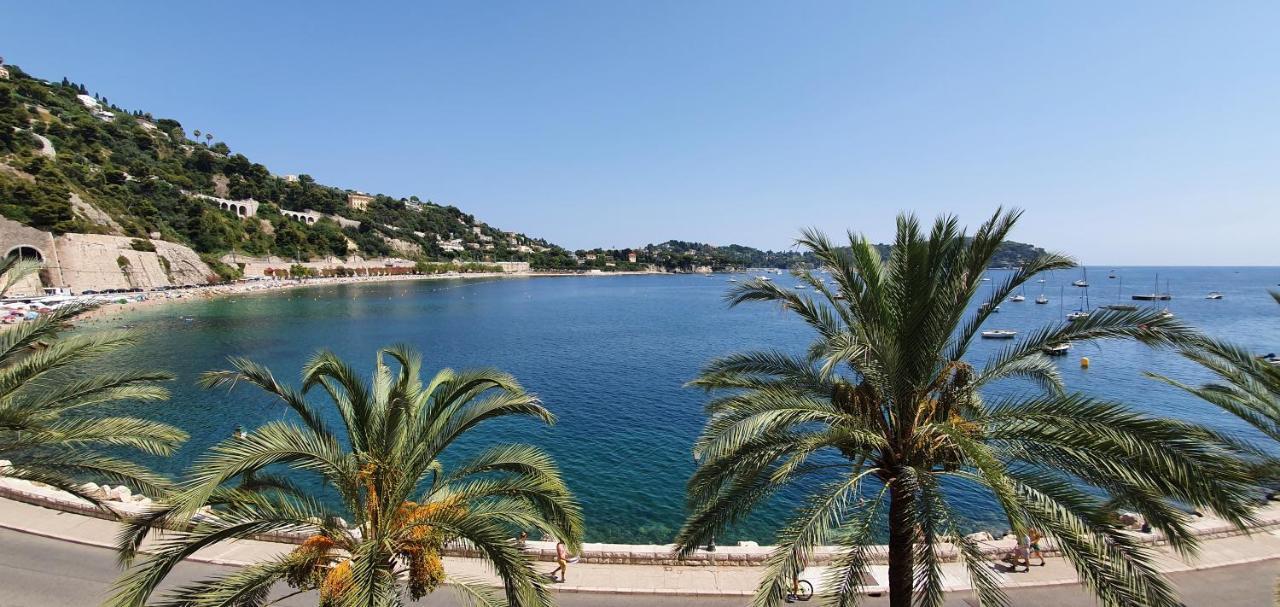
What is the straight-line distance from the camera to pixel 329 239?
135750mm

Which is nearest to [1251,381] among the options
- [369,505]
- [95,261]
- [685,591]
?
[685,591]

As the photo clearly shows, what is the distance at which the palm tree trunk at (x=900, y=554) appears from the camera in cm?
648

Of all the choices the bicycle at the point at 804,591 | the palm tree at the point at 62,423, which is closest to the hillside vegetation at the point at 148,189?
the bicycle at the point at 804,591

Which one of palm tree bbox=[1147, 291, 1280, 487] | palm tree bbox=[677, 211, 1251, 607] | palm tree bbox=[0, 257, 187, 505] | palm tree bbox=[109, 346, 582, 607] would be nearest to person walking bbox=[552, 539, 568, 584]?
palm tree bbox=[109, 346, 582, 607]

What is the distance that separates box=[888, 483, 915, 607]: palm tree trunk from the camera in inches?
255

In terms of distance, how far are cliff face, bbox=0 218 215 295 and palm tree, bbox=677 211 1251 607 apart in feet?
249

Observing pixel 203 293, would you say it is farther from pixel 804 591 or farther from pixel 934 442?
pixel 934 442

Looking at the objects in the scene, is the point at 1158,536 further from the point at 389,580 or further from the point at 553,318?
the point at 553,318

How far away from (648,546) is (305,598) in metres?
6.34

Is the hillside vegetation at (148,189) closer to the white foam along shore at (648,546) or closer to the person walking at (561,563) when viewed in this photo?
the white foam along shore at (648,546)

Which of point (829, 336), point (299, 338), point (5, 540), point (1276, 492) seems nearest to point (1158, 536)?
point (1276, 492)

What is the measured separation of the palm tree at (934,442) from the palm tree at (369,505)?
2.25m

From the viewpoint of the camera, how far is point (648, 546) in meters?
11.7

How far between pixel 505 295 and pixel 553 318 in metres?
43.2
